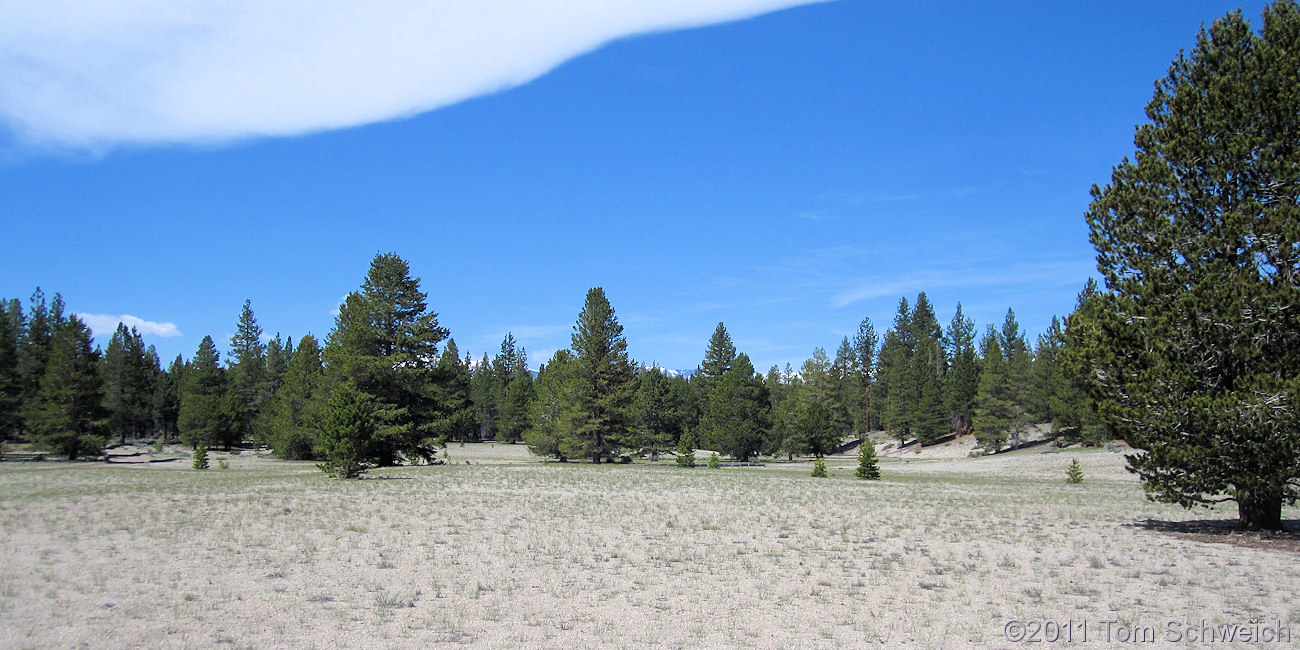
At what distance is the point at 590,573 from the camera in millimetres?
10844

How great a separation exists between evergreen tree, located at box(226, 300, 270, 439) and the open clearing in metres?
70.0

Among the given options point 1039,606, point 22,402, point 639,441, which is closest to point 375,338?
point 639,441

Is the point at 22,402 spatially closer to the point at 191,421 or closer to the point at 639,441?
the point at 191,421

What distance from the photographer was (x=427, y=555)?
11977 millimetres

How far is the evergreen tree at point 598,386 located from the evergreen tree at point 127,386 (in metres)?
61.4

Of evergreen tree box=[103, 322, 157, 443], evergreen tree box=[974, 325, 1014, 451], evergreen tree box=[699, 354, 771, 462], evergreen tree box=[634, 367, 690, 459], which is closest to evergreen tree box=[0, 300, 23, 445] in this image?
evergreen tree box=[103, 322, 157, 443]

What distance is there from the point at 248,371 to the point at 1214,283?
101 m

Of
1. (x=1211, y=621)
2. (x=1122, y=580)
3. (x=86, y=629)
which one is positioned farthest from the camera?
(x=1122, y=580)

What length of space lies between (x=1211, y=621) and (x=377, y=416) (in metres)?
35.1

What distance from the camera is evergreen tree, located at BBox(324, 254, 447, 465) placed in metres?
Result: 37.6

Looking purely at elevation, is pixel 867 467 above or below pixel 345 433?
below

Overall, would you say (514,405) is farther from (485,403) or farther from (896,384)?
(896,384)

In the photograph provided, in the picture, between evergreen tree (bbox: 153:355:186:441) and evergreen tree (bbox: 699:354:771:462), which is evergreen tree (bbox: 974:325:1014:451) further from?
evergreen tree (bbox: 153:355:186:441)

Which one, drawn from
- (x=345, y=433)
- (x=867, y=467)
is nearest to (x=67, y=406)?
(x=345, y=433)
